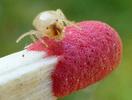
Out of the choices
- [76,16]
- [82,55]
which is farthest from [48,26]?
[76,16]

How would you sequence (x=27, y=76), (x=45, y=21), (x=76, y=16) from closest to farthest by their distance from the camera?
(x=27, y=76) < (x=45, y=21) < (x=76, y=16)

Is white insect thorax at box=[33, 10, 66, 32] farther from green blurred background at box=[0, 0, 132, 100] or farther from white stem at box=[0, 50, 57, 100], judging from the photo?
green blurred background at box=[0, 0, 132, 100]

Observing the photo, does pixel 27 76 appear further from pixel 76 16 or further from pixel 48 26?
pixel 76 16

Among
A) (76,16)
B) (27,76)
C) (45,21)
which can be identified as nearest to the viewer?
(27,76)

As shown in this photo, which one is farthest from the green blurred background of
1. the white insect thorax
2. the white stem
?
the white stem

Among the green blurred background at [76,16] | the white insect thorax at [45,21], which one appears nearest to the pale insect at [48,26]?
the white insect thorax at [45,21]

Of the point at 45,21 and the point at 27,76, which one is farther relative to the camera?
the point at 45,21

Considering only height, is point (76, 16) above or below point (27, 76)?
above

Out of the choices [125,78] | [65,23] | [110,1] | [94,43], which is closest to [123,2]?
[110,1]
